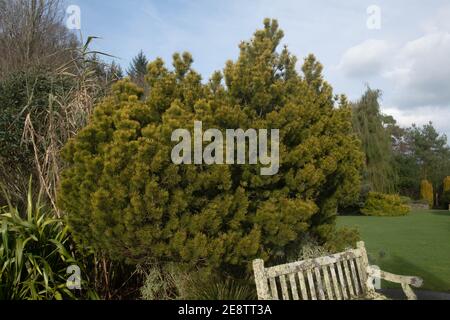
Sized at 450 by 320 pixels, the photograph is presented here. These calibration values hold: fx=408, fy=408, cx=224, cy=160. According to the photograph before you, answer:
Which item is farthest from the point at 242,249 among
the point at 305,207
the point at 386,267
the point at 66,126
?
the point at 386,267

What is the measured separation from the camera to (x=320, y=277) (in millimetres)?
3457

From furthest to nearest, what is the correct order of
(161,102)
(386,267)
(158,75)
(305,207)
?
1. (386,267)
2. (158,75)
3. (161,102)
4. (305,207)

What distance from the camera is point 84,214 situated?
3.69m

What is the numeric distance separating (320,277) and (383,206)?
655 inches

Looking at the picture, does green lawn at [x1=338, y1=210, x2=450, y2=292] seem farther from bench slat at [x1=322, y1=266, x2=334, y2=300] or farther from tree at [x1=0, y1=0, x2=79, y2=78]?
tree at [x1=0, y1=0, x2=79, y2=78]

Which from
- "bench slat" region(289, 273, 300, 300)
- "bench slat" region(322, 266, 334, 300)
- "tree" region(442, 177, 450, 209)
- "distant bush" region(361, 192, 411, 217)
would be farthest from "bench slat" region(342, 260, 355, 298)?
"tree" region(442, 177, 450, 209)

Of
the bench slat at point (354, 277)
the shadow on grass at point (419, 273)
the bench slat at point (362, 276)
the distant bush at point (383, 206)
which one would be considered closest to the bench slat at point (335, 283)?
the bench slat at point (354, 277)

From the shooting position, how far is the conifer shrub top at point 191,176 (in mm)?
3424

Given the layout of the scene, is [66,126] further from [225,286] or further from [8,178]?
[225,286]

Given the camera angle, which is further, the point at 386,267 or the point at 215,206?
the point at 386,267

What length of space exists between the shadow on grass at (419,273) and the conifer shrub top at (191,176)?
2420 mm

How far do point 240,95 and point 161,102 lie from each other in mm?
950

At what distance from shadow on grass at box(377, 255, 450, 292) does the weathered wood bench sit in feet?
8.27

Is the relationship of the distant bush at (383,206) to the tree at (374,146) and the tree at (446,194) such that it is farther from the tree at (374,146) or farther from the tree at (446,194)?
the tree at (446,194)
